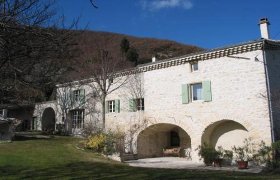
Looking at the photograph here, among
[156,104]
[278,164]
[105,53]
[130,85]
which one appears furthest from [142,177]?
[105,53]

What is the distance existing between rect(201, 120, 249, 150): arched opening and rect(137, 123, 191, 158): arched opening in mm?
2858

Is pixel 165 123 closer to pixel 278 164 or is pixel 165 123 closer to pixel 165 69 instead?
pixel 165 69

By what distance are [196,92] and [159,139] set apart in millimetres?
5985

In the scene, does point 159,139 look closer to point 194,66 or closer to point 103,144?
point 103,144

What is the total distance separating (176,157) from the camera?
2573 centimetres

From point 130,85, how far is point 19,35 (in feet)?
68.5

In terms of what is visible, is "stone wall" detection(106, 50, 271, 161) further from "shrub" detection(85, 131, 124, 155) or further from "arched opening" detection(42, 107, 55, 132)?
"arched opening" detection(42, 107, 55, 132)

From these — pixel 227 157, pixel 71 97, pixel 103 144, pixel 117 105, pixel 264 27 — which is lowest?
pixel 227 157

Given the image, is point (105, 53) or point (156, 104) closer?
point (156, 104)

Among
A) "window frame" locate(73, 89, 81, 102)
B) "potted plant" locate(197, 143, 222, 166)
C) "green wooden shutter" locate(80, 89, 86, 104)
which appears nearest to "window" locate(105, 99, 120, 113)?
"green wooden shutter" locate(80, 89, 86, 104)

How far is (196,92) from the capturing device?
2303cm

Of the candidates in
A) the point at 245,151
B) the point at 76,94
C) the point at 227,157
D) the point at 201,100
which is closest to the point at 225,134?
the point at 227,157

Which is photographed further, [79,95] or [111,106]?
[79,95]

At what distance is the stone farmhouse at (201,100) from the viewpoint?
19812 millimetres
